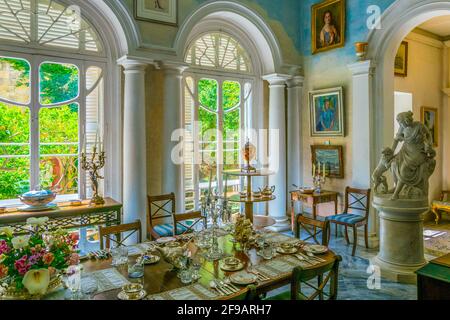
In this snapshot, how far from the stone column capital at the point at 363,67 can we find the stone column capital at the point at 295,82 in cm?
112

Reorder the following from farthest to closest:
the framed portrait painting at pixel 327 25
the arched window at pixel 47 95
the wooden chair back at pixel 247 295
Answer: the framed portrait painting at pixel 327 25 < the arched window at pixel 47 95 < the wooden chair back at pixel 247 295

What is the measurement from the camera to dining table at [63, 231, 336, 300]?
7.01 feet

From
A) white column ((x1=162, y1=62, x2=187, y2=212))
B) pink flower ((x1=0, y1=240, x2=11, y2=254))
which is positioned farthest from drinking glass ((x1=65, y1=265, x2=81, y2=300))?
white column ((x1=162, y1=62, x2=187, y2=212))

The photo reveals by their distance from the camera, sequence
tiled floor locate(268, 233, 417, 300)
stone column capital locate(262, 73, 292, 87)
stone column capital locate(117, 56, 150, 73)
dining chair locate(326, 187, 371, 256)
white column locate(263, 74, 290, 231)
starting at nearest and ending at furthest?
tiled floor locate(268, 233, 417, 300) < stone column capital locate(117, 56, 150, 73) < dining chair locate(326, 187, 371, 256) < stone column capital locate(262, 73, 292, 87) < white column locate(263, 74, 290, 231)

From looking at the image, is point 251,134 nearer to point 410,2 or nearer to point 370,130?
point 370,130

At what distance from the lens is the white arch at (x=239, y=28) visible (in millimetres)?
5148

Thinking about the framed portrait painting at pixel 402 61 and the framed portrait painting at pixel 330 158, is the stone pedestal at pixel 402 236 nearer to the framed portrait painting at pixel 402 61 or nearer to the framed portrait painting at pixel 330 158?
the framed portrait painting at pixel 330 158

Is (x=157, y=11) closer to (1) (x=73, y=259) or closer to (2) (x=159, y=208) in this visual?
(2) (x=159, y=208)

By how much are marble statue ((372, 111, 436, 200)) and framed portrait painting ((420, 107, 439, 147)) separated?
12.2 ft

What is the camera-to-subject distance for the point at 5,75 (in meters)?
4.29

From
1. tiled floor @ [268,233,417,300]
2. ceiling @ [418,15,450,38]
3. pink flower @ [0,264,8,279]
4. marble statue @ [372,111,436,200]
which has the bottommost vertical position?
tiled floor @ [268,233,417,300]

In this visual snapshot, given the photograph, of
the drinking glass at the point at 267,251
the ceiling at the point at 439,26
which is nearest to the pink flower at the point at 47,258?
the drinking glass at the point at 267,251

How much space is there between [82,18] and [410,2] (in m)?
4.58

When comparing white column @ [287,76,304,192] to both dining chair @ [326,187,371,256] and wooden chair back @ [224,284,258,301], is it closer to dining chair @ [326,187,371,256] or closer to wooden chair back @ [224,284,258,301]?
dining chair @ [326,187,371,256]
